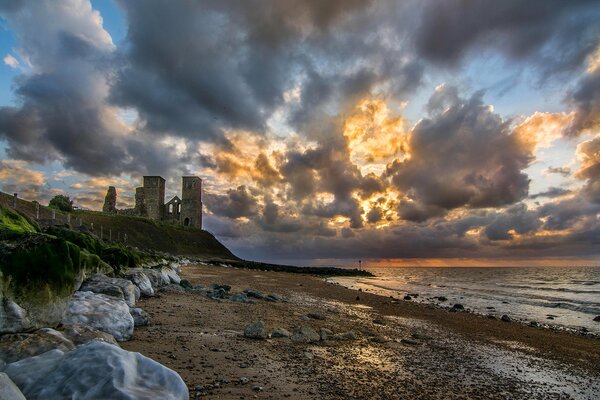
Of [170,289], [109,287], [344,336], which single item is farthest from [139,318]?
[170,289]

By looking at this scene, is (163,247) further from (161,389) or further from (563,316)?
(161,389)

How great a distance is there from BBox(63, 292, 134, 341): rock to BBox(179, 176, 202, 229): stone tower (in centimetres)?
8170

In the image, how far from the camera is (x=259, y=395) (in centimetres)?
506

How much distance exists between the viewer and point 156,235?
67750 mm

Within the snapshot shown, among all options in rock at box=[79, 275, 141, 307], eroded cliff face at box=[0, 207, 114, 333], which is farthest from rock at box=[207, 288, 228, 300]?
eroded cliff face at box=[0, 207, 114, 333]

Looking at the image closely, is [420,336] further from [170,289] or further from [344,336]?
[170,289]

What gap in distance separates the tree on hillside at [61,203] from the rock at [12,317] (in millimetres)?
59669

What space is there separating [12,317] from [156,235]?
218 feet

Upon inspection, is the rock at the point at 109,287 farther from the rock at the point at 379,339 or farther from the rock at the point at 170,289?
the rock at the point at 379,339

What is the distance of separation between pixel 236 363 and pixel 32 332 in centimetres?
289

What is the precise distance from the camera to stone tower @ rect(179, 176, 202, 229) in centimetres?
8656

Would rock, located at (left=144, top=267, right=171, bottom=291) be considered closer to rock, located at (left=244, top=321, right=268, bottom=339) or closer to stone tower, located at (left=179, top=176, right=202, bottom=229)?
rock, located at (left=244, top=321, right=268, bottom=339)

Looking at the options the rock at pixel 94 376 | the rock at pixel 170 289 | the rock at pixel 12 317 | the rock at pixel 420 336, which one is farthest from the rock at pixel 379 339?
the rock at pixel 170 289

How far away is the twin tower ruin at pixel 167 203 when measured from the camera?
272 feet
